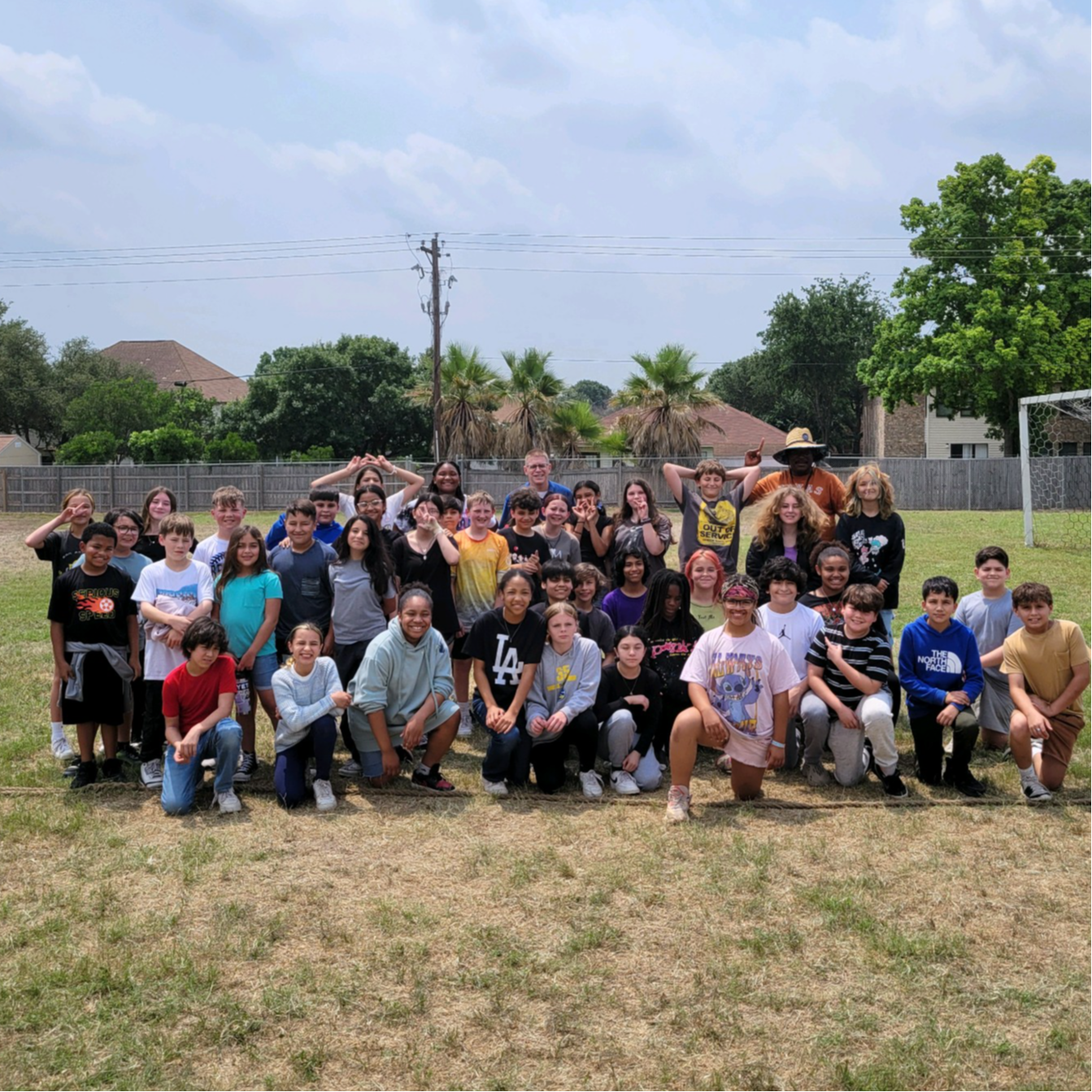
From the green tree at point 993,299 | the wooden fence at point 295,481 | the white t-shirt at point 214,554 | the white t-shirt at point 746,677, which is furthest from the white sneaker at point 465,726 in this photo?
the green tree at point 993,299

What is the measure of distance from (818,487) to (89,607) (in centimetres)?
454

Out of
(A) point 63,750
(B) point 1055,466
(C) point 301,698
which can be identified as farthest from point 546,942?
(B) point 1055,466

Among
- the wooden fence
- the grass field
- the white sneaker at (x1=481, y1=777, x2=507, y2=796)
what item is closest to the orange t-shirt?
the grass field

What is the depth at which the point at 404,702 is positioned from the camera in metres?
5.64

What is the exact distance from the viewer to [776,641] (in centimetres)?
540

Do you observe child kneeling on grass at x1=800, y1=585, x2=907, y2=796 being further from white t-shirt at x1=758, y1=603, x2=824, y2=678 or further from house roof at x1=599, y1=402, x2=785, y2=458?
house roof at x1=599, y1=402, x2=785, y2=458

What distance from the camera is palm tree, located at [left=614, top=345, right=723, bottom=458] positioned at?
30094 millimetres

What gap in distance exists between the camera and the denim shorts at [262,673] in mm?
5867

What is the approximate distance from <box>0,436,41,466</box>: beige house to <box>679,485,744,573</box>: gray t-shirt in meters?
42.7

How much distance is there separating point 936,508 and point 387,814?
27.7 m

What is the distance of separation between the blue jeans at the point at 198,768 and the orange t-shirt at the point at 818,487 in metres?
3.73

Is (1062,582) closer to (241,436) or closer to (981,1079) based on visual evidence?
(981,1079)

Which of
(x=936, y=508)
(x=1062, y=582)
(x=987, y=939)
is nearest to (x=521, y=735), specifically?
(x=987, y=939)

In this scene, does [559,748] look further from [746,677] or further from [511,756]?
[746,677]
